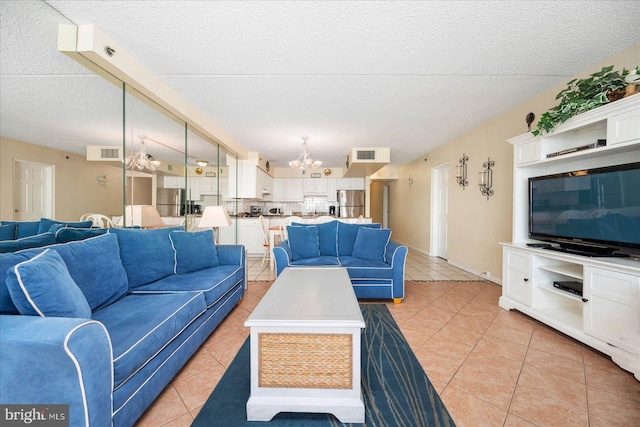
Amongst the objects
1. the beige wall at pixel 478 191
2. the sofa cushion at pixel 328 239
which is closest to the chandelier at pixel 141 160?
the sofa cushion at pixel 328 239

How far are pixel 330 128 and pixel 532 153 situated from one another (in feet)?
9.55

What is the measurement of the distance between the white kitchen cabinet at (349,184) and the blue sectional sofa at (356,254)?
4692 mm

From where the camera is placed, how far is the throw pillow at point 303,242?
12.0ft

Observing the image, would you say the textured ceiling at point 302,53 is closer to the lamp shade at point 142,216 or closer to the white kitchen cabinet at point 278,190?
the lamp shade at point 142,216

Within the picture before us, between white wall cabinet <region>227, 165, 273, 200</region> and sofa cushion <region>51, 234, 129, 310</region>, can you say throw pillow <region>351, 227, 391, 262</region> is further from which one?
white wall cabinet <region>227, 165, 273, 200</region>

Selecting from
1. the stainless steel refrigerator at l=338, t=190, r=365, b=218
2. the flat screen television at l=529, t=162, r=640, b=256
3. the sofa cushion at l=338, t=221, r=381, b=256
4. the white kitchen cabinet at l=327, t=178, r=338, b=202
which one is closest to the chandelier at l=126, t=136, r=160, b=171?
the sofa cushion at l=338, t=221, r=381, b=256

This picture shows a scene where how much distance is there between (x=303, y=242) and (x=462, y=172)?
341cm

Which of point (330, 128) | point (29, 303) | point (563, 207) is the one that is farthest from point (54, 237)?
point (563, 207)

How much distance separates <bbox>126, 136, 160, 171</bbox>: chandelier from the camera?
2838 millimetres

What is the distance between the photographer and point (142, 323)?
1.49m

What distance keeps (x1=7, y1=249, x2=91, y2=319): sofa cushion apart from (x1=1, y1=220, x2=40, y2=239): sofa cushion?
97 cm

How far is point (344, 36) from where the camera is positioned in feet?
7.23

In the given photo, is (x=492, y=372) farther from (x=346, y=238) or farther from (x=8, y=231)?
(x=8, y=231)

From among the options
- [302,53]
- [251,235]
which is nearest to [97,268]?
[302,53]
